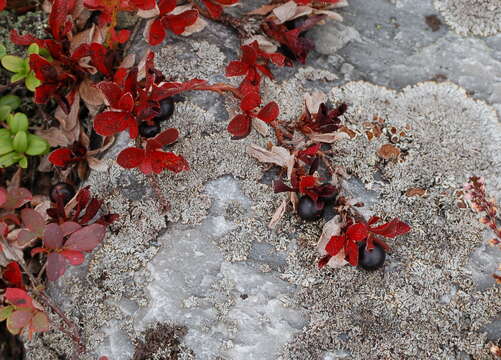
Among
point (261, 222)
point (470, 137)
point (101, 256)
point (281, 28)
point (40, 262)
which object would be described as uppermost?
point (281, 28)

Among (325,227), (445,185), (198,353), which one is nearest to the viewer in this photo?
(198,353)

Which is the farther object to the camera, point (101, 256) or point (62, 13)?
point (62, 13)

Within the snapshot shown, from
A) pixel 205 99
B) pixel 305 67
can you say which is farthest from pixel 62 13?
pixel 305 67

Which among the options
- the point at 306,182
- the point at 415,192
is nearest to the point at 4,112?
the point at 306,182

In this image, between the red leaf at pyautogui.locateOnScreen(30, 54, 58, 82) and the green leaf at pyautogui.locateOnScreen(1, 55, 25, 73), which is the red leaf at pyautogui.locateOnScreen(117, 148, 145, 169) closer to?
the red leaf at pyautogui.locateOnScreen(30, 54, 58, 82)

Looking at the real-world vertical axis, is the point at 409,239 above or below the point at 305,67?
below

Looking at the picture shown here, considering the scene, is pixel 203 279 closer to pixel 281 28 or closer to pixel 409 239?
pixel 409 239

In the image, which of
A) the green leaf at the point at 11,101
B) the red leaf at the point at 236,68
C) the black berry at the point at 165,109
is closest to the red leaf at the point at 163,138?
the black berry at the point at 165,109
